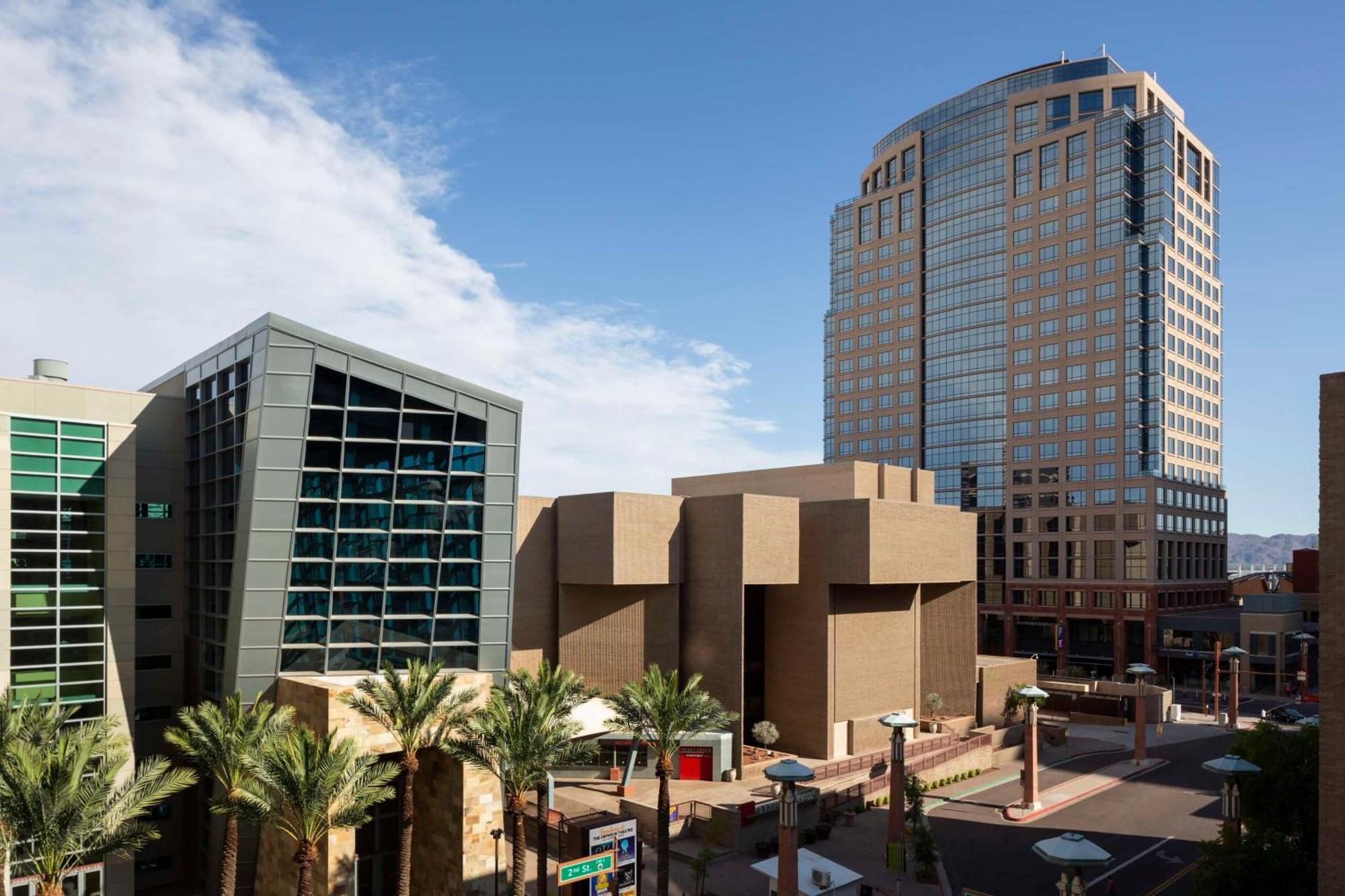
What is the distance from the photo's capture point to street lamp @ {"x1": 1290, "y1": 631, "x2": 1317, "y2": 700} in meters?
83.6

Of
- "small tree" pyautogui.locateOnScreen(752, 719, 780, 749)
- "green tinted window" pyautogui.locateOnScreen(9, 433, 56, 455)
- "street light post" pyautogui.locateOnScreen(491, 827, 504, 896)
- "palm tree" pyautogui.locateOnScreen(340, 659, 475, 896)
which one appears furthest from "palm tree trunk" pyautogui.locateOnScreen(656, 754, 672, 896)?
"green tinted window" pyautogui.locateOnScreen(9, 433, 56, 455)

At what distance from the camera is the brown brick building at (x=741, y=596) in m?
53.8

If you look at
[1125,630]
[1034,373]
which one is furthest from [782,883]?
[1034,373]

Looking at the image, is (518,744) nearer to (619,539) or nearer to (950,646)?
(619,539)

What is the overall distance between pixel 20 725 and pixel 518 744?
16.9 meters

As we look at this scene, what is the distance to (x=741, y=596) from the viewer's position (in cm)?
5344

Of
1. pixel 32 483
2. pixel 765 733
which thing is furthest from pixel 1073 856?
pixel 32 483

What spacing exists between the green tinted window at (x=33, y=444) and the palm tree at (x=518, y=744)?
21194mm

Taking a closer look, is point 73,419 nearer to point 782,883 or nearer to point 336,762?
point 336,762

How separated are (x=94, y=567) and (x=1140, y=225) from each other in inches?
4028

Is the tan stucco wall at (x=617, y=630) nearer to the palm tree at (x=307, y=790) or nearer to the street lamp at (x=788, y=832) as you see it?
the street lamp at (x=788, y=832)

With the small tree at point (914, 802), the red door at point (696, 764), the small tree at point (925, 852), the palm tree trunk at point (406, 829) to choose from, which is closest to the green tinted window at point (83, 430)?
the palm tree trunk at point (406, 829)

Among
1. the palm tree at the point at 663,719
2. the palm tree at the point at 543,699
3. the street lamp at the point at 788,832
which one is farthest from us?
the palm tree at the point at 663,719

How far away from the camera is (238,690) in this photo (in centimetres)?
3612
